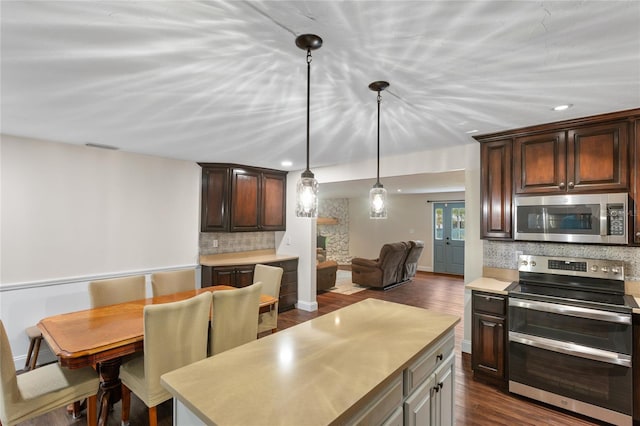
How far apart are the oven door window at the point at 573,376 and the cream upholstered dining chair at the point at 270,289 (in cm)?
231

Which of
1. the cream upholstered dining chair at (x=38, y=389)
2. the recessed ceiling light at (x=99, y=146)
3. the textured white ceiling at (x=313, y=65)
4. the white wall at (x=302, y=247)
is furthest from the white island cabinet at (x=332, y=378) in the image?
the recessed ceiling light at (x=99, y=146)

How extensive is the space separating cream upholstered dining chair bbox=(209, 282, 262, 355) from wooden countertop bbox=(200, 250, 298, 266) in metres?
2.00

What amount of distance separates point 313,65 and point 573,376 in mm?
3026

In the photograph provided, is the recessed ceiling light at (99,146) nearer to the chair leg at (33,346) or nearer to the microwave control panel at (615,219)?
the chair leg at (33,346)

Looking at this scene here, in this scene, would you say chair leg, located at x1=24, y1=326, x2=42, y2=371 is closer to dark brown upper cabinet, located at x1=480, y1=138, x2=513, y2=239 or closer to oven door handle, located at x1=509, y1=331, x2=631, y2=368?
oven door handle, located at x1=509, y1=331, x2=631, y2=368

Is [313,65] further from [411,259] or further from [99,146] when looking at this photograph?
[411,259]

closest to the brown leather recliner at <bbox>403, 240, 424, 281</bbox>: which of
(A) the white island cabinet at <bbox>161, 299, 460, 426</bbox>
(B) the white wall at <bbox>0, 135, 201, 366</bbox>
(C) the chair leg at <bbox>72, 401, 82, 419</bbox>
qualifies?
(B) the white wall at <bbox>0, 135, 201, 366</bbox>

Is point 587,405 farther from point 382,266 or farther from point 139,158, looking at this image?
point 139,158

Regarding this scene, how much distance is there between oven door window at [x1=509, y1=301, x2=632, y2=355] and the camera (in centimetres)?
224

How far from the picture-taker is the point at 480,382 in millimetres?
2930

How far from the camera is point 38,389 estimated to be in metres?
1.93

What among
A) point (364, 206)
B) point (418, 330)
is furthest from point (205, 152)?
point (364, 206)

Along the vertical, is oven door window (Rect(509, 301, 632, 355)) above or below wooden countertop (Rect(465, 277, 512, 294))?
below

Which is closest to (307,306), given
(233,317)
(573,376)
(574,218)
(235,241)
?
(235,241)
